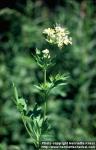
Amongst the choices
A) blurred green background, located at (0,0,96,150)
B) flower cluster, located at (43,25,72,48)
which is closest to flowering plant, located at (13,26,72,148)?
flower cluster, located at (43,25,72,48)

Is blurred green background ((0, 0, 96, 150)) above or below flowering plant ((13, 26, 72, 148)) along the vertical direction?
above

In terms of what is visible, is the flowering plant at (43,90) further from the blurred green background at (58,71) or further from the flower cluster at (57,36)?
the blurred green background at (58,71)

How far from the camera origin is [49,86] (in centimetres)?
224

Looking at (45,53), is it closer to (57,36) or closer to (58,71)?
(57,36)

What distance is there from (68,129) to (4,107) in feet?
2.00

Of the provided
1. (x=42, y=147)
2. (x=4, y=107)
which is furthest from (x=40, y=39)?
(x=42, y=147)

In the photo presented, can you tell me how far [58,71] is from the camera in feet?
14.2

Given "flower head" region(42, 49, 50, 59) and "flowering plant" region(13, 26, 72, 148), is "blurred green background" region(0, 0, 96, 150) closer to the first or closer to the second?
"flowering plant" region(13, 26, 72, 148)

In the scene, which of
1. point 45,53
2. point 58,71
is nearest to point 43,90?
point 45,53

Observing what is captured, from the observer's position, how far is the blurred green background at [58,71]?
4129 mm

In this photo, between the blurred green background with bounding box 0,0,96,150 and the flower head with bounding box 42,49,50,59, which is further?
the blurred green background with bounding box 0,0,96,150

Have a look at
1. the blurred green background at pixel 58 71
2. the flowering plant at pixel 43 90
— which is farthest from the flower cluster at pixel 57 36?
the blurred green background at pixel 58 71

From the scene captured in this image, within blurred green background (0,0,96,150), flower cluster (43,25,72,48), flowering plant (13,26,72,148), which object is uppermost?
blurred green background (0,0,96,150)

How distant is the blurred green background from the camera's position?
413 cm
